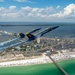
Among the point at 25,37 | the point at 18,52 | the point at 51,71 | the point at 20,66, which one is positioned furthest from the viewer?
the point at 18,52

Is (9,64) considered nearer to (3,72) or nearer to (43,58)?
(3,72)

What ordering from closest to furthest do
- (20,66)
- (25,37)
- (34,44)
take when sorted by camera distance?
(25,37), (20,66), (34,44)

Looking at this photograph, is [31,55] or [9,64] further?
[31,55]

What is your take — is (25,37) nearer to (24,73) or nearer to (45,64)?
(24,73)

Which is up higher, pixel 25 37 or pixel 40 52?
pixel 25 37

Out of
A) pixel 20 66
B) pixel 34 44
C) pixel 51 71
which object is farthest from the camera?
pixel 34 44

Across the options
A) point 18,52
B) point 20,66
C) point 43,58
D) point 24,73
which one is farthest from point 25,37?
point 18,52

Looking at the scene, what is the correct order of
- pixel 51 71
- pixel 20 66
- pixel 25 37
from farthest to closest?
pixel 20 66
pixel 51 71
pixel 25 37

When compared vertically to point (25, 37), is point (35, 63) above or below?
below

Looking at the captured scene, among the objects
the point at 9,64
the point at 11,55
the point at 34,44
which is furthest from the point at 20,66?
the point at 34,44
